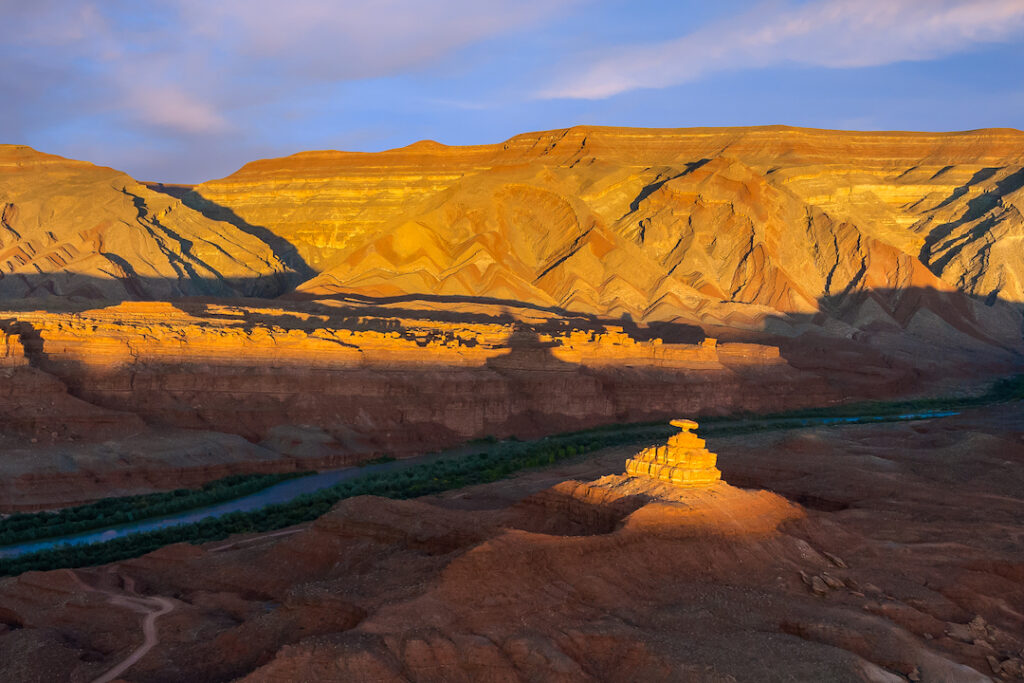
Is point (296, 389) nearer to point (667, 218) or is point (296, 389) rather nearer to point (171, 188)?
point (667, 218)

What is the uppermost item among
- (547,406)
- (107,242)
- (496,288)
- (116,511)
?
(107,242)

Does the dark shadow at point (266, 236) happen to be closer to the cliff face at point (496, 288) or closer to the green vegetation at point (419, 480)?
the cliff face at point (496, 288)

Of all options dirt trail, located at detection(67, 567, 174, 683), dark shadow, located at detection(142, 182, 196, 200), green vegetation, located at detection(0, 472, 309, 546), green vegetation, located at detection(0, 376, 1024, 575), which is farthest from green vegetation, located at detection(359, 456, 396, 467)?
dark shadow, located at detection(142, 182, 196, 200)

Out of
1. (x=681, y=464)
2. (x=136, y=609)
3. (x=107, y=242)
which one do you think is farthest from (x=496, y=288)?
(x=136, y=609)

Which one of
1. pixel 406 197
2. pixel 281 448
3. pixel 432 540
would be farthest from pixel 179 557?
pixel 406 197

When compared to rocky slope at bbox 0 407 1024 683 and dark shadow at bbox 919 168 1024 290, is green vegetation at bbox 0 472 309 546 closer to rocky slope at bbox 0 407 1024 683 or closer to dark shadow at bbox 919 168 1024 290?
rocky slope at bbox 0 407 1024 683
